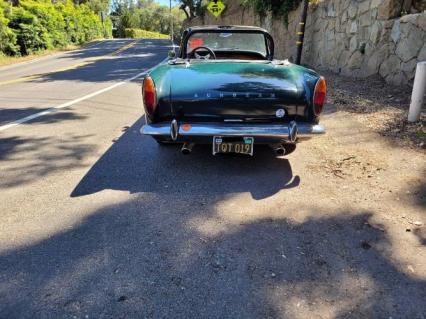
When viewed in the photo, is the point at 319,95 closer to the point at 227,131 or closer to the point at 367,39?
the point at 227,131

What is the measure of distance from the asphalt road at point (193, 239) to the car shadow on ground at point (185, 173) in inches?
0.8

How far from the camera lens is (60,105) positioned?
8000mm

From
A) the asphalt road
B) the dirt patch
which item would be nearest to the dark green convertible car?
the asphalt road

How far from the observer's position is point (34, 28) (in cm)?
2402

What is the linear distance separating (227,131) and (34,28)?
2470cm

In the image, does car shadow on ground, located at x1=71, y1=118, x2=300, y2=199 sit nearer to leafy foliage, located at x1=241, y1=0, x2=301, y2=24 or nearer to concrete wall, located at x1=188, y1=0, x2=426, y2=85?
concrete wall, located at x1=188, y1=0, x2=426, y2=85

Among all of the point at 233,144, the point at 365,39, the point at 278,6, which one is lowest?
the point at 233,144

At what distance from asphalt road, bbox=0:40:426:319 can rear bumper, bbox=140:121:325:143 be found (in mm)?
504

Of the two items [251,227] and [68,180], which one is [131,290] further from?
[68,180]

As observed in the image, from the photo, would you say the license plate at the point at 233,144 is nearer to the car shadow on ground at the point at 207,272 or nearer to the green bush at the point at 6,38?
the car shadow on ground at the point at 207,272

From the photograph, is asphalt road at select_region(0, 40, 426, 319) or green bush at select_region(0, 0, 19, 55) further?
green bush at select_region(0, 0, 19, 55)

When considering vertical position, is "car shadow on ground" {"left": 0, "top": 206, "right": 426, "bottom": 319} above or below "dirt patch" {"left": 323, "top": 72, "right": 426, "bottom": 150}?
below

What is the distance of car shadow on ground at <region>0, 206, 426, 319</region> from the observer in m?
2.21

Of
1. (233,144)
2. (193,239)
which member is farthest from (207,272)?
(233,144)
